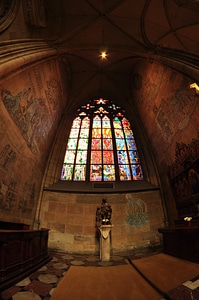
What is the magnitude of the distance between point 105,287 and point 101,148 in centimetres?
752

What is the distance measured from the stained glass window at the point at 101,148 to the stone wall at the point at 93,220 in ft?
4.19

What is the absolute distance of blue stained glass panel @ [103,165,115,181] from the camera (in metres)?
9.10

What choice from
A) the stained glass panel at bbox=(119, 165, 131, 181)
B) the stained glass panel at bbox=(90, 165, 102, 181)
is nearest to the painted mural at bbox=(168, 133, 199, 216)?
the stained glass panel at bbox=(119, 165, 131, 181)

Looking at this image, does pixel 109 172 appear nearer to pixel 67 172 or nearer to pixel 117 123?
pixel 67 172

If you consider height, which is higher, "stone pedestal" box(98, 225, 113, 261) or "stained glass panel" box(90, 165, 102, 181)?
"stained glass panel" box(90, 165, 102, 181)

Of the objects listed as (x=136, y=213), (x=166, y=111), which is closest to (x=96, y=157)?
(x=136, y=213)

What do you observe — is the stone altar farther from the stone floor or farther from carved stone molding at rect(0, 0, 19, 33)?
carved stone molding at rect(0, 0, 19, 33)

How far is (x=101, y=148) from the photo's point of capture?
397 inches

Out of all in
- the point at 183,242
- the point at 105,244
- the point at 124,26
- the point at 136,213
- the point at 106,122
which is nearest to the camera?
the point at 183,242

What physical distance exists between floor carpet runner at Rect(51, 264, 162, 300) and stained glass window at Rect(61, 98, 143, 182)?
5.41 meters

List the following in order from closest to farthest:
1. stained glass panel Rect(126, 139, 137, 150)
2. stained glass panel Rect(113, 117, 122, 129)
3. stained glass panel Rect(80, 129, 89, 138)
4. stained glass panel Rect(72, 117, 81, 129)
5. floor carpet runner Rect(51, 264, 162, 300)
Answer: floor carpet runner Rect(51, 264, 162, 300)
stained glass panel Rect(126, 139, 137, 150)
stained glass panel Rect(80, 129, 89, 138)
stained glass panel Rect(72, 117, 81, 129)
stained glass panel Rect(113, 117, 122, 129)

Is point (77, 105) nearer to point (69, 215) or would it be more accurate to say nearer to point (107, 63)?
point (107, 63)

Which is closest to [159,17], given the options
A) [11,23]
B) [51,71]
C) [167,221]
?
[51,71]

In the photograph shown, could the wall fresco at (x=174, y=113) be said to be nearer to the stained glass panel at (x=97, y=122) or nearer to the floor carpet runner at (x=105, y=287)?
the stained glass panel at (x=97, y=122)
